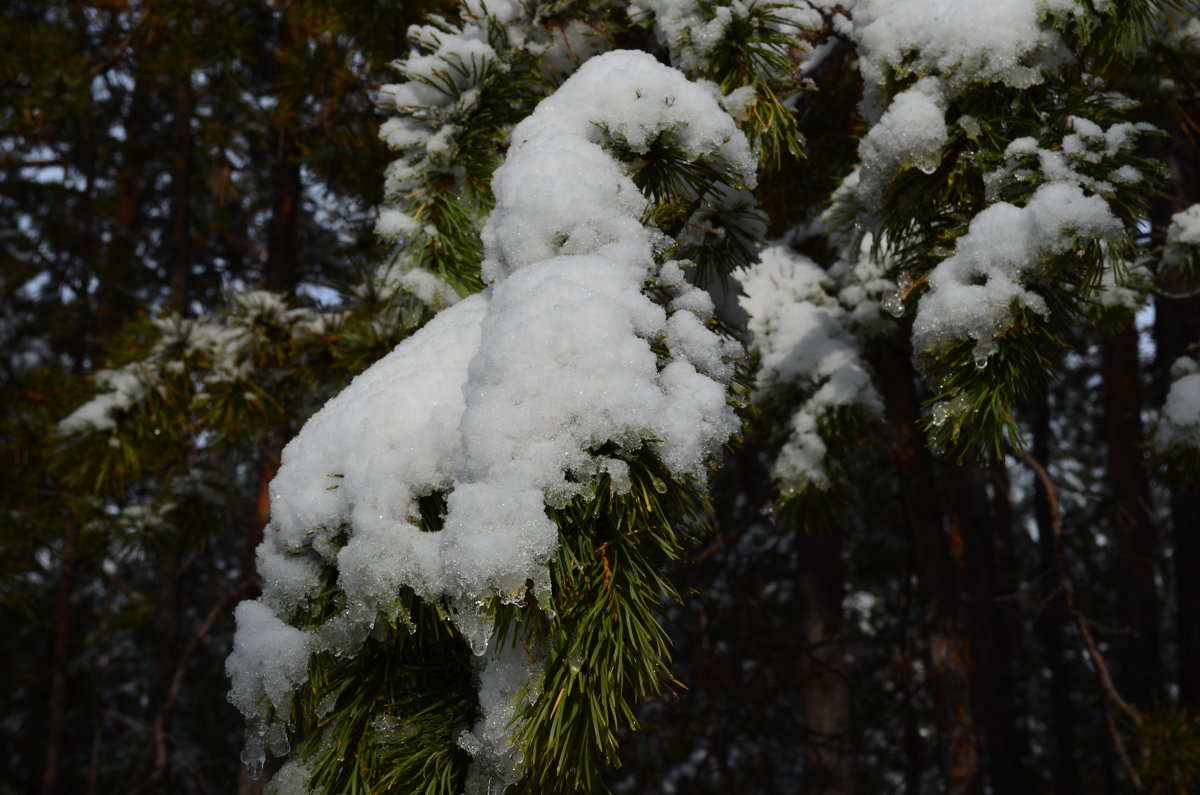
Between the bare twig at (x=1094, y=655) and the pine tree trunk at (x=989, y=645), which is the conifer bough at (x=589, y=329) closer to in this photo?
the bare twig at (x=1094, y=655)

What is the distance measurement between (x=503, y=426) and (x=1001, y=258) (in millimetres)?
759

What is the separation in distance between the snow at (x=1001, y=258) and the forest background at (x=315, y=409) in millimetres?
147

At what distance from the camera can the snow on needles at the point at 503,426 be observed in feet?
2.80

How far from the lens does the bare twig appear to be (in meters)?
2.17

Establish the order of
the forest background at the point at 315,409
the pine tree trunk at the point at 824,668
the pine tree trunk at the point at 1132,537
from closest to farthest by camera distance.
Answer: the forest background at the point at 315,409, the pine tree trunk at the point at 824,668, the pine tree trunk at the point at 1132,537

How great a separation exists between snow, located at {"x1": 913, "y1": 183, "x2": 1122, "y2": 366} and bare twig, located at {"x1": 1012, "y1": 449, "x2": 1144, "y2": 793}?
97 cm

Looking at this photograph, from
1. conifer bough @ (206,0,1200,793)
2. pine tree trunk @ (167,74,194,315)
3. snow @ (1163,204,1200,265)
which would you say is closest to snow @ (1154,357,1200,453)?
conifer bough @ (206,0,1200,793)

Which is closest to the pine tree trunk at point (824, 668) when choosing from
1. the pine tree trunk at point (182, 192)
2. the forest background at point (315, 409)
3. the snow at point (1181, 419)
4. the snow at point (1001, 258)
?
the forest background at point (315, 409)

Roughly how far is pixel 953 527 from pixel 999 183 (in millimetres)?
1977

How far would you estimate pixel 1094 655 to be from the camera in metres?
2.37

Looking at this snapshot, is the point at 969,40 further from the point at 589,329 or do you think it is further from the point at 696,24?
the point at 589,329

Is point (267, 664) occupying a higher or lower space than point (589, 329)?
lower

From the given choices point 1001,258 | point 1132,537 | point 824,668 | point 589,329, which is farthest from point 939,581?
point 1132,537

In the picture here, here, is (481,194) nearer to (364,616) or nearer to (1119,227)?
(364,616)
